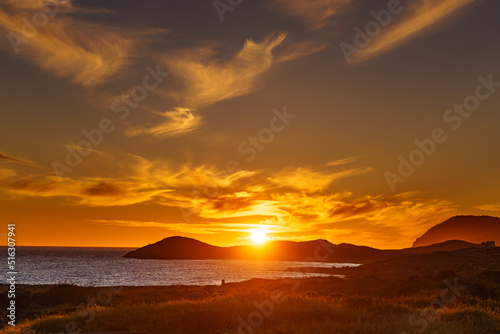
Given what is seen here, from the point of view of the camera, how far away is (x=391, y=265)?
78.1m

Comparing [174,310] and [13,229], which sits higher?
[13,229]

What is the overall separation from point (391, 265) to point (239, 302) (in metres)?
66.8

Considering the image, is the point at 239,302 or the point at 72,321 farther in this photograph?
the point at 239,302

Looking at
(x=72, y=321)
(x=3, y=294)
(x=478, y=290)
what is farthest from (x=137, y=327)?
(x=3, y=294)

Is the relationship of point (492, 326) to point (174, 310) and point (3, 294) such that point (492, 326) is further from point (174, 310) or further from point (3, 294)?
point (3, 294)

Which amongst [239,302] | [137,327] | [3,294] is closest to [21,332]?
[137,327]

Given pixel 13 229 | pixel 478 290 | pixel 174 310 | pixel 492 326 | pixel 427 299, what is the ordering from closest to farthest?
pixel 492 326
pixel 174 310
pixel 13 229
pixel 427 299
pixel 478 290

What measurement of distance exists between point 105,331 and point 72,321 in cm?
198

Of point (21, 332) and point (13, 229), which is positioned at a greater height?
point (13, 229)

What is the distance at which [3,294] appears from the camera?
37344 mm

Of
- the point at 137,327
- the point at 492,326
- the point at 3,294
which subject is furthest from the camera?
the point at 3,294

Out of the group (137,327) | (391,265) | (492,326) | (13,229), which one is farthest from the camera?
(391,265)

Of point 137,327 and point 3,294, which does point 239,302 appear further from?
point 3,294

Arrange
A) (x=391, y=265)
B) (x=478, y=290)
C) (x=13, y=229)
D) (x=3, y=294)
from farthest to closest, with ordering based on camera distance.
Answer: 1. (x=391, y=265)
2. (x=3, y=294)
3. (x=478, y=290)
4. (x=13, y=229)
